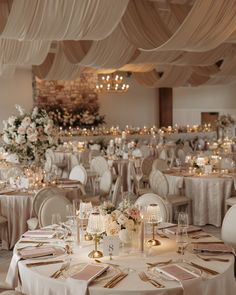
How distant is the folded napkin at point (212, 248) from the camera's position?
11.6 ft

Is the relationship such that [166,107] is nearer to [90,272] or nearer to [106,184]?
[106,184]

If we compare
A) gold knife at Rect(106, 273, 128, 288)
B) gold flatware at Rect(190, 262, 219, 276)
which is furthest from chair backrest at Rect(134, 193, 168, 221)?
gold knife at Rect(106, 273, 128, 288)

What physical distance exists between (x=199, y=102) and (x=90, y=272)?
1887 centimetres

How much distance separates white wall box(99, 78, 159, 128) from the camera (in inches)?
757

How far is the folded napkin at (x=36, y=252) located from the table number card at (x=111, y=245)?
1.39 feet

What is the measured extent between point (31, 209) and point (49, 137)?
39.5 inches

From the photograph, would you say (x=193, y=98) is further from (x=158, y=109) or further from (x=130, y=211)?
(x=130, y=211)

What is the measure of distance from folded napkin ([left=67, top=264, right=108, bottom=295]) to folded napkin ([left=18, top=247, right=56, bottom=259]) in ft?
1.56

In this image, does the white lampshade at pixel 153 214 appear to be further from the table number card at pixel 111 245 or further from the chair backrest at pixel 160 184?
the chair backrest at pixel 160 184

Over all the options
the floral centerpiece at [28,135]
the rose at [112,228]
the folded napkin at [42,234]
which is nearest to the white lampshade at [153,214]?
the rose at [112,228]

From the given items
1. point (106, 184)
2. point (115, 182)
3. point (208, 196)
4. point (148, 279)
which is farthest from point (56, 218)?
point (115, 182)

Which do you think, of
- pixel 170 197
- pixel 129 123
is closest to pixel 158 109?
pixel 129 123

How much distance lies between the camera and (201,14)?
6.12 metres

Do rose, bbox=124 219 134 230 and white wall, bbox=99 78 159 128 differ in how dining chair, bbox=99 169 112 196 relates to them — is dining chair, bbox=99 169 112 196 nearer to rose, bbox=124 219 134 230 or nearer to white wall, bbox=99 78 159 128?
rose, bbox=124 219 134 230
